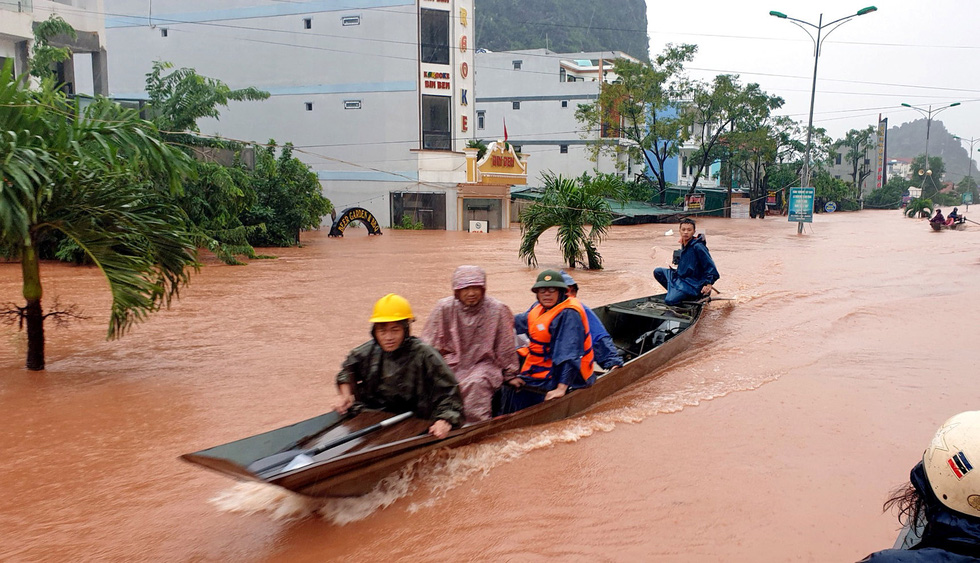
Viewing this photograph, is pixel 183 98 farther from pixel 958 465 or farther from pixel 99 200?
pixel 958 465

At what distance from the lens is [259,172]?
2238cm

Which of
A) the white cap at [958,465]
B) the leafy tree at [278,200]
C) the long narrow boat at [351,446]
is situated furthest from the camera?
the leafy tree at [278,200]

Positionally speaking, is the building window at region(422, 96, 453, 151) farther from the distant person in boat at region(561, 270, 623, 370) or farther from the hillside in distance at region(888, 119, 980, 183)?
the hillside in distance at region(888, 119, 980, 183)

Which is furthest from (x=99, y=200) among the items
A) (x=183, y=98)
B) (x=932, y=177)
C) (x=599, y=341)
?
(x=932, y=177)

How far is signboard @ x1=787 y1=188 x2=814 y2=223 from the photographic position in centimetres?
2936

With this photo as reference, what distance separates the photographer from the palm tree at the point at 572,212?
1616 centimetres

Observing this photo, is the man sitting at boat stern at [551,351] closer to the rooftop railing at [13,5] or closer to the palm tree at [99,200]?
the palm tree at [99,200]

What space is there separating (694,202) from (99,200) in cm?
3882

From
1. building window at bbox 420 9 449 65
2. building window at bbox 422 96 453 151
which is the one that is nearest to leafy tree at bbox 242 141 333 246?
building window at bbox 422 96 453 151

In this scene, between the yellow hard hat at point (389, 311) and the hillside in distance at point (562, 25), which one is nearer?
the yellow hard hat at point (389, 311)

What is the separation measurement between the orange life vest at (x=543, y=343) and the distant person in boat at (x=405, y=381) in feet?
4.23

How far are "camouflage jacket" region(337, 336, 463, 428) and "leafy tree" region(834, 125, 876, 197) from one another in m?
65.1

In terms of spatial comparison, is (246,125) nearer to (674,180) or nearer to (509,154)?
(509,154)

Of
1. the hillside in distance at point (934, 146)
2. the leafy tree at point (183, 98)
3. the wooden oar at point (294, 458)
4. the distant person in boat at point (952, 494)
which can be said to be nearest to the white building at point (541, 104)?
the leafy tree at point (183, 98)
